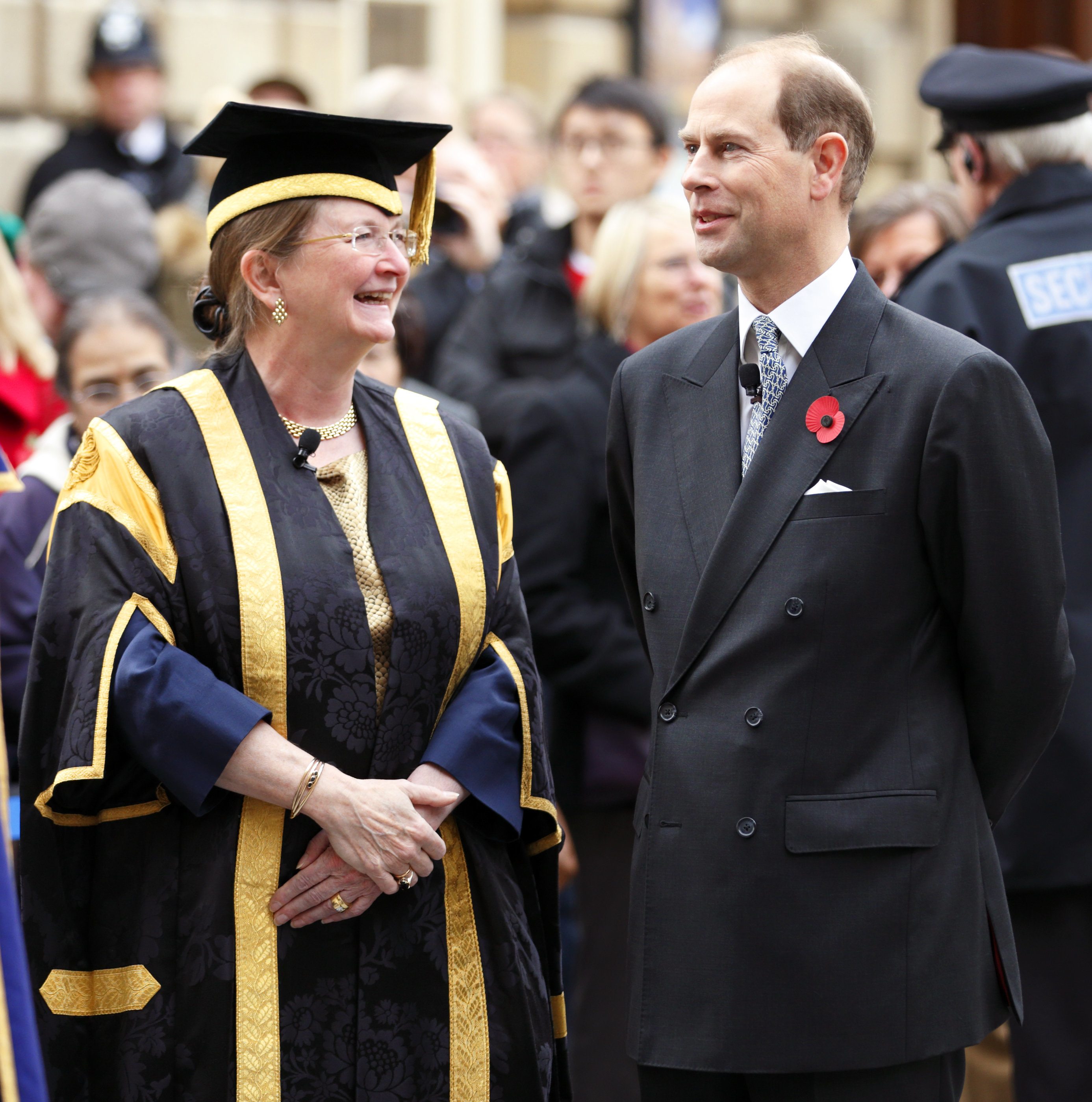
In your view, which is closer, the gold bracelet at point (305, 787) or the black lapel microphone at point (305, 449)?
the gold bracelet at point (305, 787)

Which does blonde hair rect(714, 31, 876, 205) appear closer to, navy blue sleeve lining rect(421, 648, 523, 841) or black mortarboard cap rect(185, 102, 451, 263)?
black mortarboard cap rect(185, 102, 451, 263)

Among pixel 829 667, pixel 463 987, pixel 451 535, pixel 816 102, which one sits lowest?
pixel 463 987

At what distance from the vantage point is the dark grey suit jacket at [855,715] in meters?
2.53

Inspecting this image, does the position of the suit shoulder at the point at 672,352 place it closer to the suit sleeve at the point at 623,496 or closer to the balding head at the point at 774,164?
the suit sleeve at the point at 623,496

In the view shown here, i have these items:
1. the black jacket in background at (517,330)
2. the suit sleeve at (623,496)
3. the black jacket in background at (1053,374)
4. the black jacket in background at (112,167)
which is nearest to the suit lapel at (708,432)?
the suit sleeve at (623,496)

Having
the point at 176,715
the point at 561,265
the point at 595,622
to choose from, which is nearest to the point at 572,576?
the point at 595,622

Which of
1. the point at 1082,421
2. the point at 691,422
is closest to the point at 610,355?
the point at 1082,421

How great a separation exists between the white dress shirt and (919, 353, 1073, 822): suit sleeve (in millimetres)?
244

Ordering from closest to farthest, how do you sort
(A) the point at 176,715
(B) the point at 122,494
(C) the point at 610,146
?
(A) the point at 176,715 < (B) the point at 122,494 < (C) the point at 610,146

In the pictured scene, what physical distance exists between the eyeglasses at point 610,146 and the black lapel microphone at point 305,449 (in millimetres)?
3128

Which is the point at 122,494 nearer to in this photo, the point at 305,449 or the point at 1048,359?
the point at 305,449

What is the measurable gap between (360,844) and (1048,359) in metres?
1.89

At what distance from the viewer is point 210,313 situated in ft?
9.98

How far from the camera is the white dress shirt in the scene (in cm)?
268
